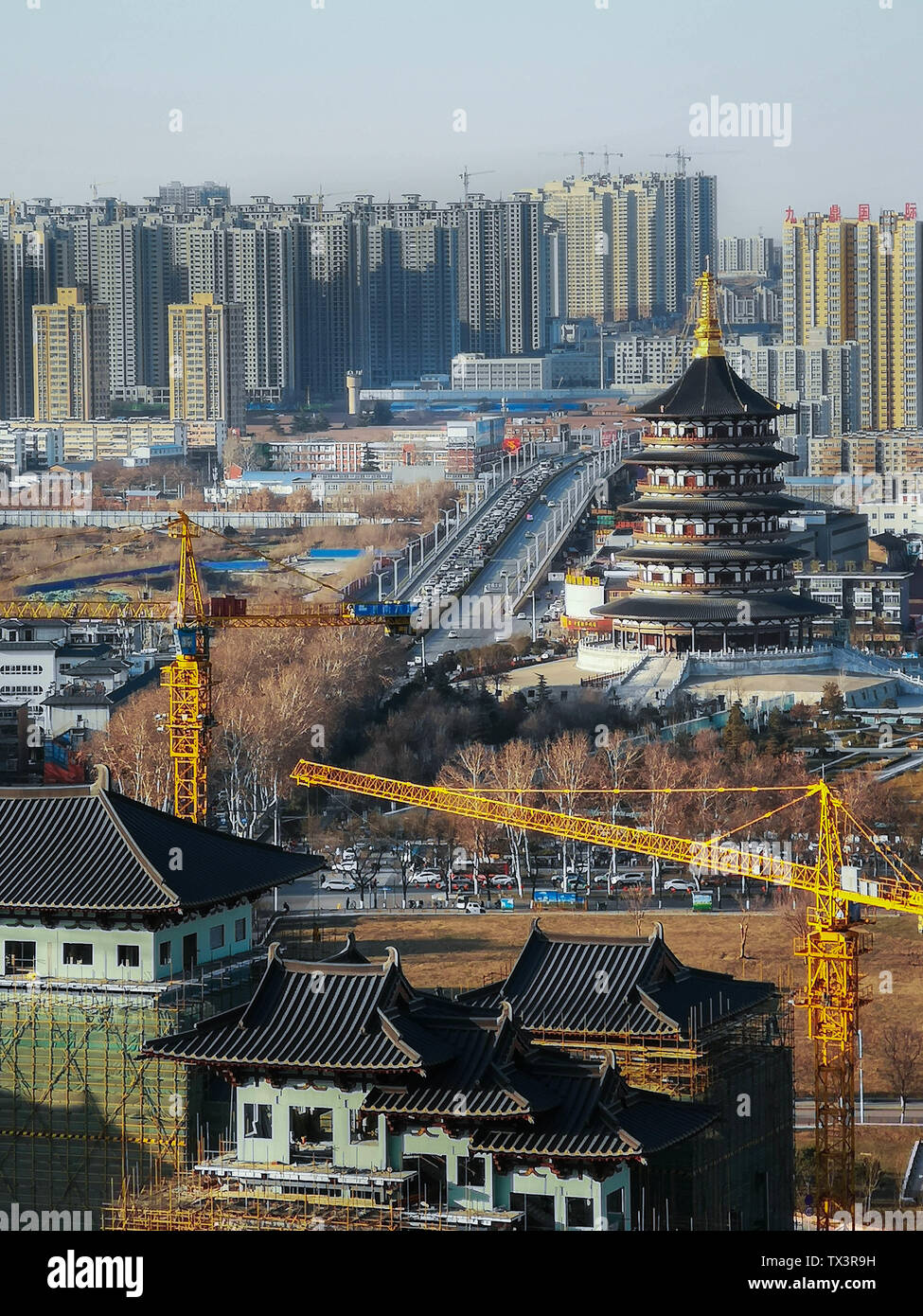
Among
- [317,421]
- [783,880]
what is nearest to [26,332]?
[317,421]

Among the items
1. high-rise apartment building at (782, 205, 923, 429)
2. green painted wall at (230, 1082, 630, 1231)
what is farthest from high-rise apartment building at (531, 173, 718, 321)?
→ green painted wall at (230, 1082, 630, 1231)

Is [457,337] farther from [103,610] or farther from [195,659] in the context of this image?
[195,659]

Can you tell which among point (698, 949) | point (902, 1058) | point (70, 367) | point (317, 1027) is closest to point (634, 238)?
point (70, 367)

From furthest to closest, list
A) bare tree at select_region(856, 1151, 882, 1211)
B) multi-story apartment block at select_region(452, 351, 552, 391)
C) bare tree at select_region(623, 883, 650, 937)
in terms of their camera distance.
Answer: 1. multi-story apartment block at select_region(452, 351, 552, 391)
2. bare tree at select_region(623, 883, 650, 937)
3. bare tree at select_region(856, 1151, 882, 1211)

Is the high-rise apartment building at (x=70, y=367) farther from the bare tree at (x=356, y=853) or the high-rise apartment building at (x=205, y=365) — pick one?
the bare tree at (x=356, y=853)

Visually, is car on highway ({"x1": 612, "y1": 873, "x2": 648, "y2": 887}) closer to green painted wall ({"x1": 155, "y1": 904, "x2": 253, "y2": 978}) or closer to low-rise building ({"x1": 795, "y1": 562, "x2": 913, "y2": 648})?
green painted wall ({"x1": 155, "y1": 904, "x2": 253, "y2": 978})

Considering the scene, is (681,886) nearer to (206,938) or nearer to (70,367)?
(206,938)
